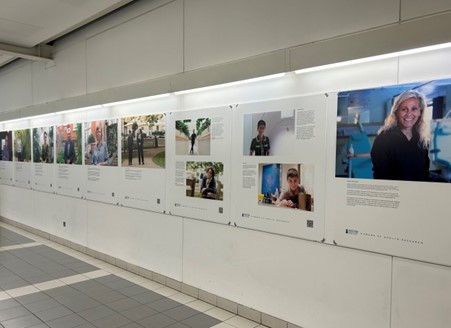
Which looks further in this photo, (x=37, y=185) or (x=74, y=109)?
(x=37, y=185)

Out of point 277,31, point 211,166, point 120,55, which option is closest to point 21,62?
point 120,55

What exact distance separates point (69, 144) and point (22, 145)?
8.11ft

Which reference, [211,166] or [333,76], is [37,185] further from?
[333,76]

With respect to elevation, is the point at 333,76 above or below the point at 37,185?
above

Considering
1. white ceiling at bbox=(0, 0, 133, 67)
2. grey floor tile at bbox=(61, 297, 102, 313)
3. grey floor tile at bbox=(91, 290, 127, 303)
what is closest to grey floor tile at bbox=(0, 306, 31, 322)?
grey floor tile at bbox=(61, 297, 102, 313)

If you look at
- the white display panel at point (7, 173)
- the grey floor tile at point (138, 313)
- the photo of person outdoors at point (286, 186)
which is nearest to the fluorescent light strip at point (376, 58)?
the photo of person outdoors at point (286, 186)

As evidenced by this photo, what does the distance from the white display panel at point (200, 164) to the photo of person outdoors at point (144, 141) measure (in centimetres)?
17

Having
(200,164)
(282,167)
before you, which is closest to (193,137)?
(200,164)

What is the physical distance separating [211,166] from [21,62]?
6343 millimetres

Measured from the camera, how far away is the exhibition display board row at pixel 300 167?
252cm

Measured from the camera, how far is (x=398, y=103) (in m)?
2.62

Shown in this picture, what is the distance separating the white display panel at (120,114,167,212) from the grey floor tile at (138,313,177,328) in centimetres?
141

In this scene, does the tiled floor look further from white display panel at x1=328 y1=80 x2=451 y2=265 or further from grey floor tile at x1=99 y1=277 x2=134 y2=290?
white display panel at x1=328 y1=80 x2=451 y2=265

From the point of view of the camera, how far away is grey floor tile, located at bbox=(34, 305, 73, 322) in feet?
12.1
